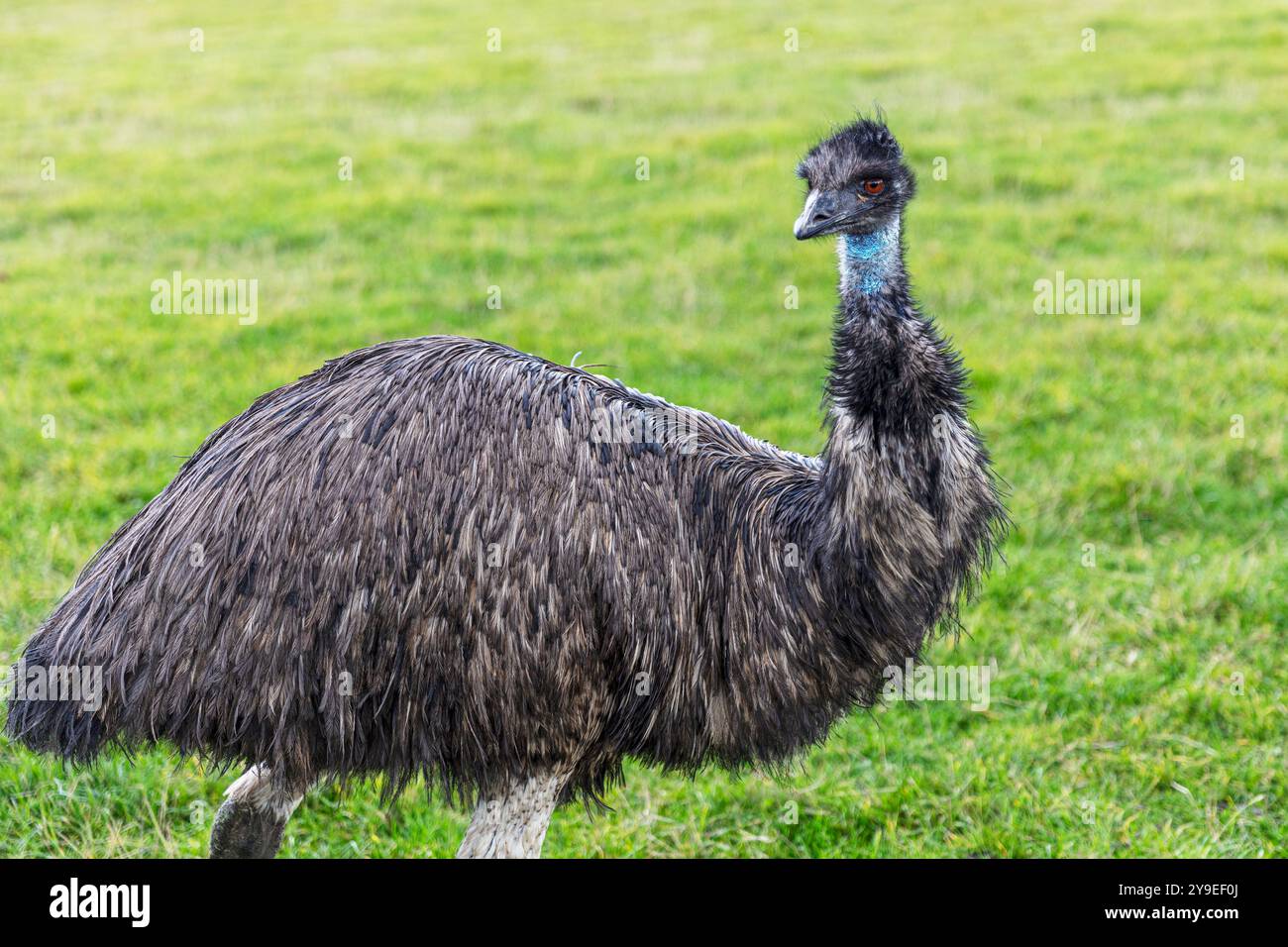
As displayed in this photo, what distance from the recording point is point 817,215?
3887 millimetres

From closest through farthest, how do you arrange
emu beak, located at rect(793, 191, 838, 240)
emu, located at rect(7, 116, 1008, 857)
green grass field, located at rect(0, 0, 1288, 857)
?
emu, located at rect(7, 116, 1008, 857) < emu beak, located at rect(793, 191, 838, 240) < green grass field, located at rect(0, 0, 1288, 857)

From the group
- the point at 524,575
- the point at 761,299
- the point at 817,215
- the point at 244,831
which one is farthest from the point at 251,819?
the point at 761,299

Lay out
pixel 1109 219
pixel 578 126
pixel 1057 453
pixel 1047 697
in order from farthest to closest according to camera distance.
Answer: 1. pixel 578 126
2. pixel 1109 219
3. pixel 1057 453
4. pixel 1047 697

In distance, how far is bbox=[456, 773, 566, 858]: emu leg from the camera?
13.0ft

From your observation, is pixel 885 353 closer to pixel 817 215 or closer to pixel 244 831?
pixel 817 215

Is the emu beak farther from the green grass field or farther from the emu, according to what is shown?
the green grass field

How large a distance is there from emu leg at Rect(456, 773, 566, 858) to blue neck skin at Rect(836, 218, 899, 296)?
5.33 feet

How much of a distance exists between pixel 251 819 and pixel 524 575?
1.39m

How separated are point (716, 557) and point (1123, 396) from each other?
4898 millimetres

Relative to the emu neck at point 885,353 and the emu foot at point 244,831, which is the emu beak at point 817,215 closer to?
the emu neck at point 885,353

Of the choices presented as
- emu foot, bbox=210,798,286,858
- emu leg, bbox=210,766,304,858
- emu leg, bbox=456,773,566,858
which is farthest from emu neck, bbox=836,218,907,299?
emu foot, bbox=210,798,286,858
